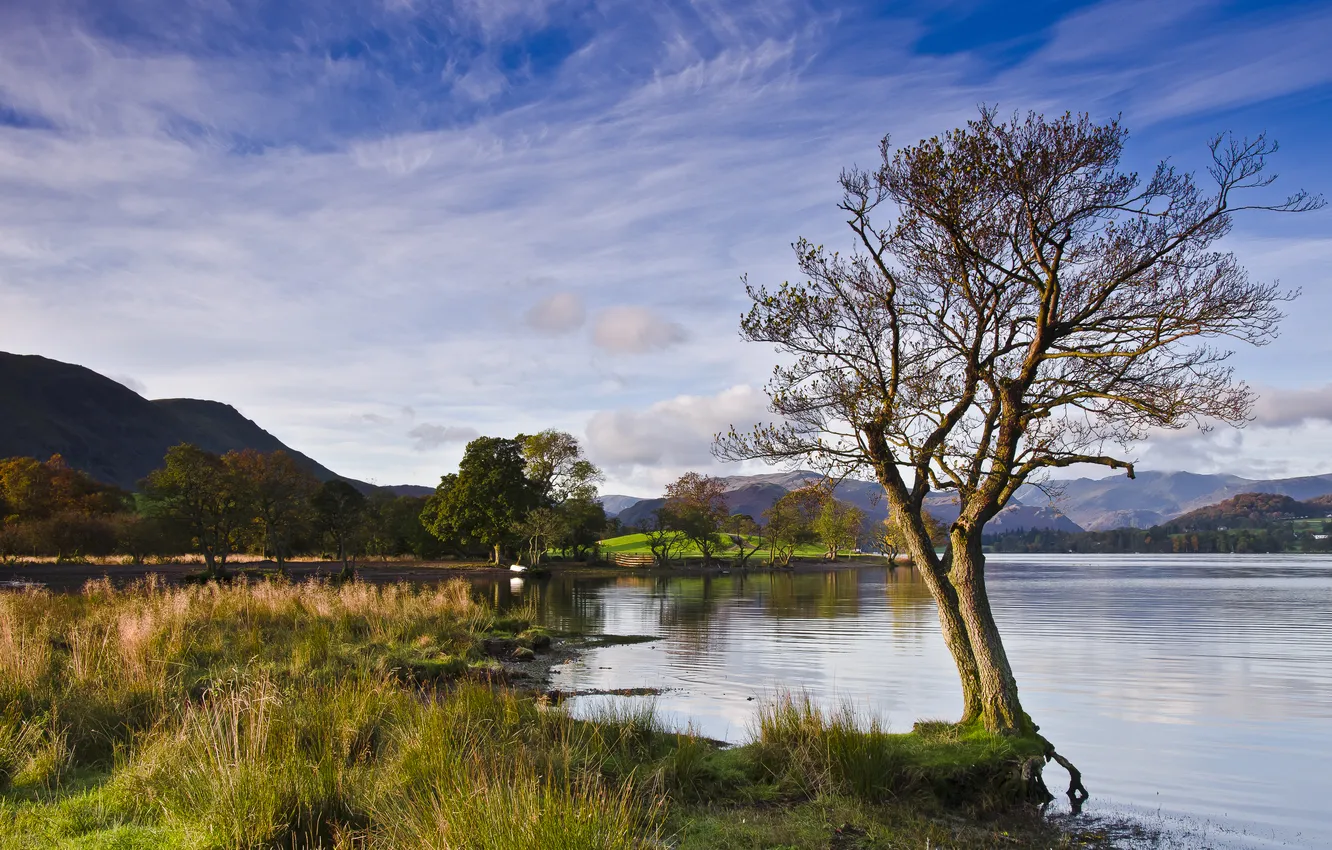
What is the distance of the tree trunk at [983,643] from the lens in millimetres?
11312

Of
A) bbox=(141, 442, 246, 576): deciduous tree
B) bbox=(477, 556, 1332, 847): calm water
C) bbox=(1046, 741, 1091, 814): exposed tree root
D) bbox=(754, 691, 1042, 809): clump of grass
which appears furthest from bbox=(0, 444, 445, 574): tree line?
bbox=(1046, 741, 1091, 814): exposed tree root

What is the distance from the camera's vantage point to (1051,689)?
782 inches

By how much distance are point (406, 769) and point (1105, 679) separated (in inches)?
761

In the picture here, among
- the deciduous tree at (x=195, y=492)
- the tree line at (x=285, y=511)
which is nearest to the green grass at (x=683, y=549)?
the tree line at (x=285, y=511)

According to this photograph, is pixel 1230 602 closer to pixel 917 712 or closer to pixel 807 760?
pixel 917 712

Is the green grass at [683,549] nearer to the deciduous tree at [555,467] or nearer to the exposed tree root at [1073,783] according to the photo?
the deciduous tree at [555,467]

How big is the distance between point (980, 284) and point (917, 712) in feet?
29.3

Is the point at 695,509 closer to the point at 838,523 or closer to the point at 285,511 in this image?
the point at 838,523

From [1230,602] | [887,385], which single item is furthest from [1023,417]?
[1230,602]

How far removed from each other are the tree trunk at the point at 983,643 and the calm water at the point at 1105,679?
1552mm

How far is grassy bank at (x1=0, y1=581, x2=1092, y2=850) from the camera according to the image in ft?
20.2

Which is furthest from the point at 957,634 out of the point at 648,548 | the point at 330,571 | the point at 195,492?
the point at 648,548

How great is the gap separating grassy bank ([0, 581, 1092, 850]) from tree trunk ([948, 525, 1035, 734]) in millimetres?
413

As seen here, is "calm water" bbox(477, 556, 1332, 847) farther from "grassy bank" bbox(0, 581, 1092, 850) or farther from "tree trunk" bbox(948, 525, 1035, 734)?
"grassy bank" bbox(0, 581, 1092, 850)
